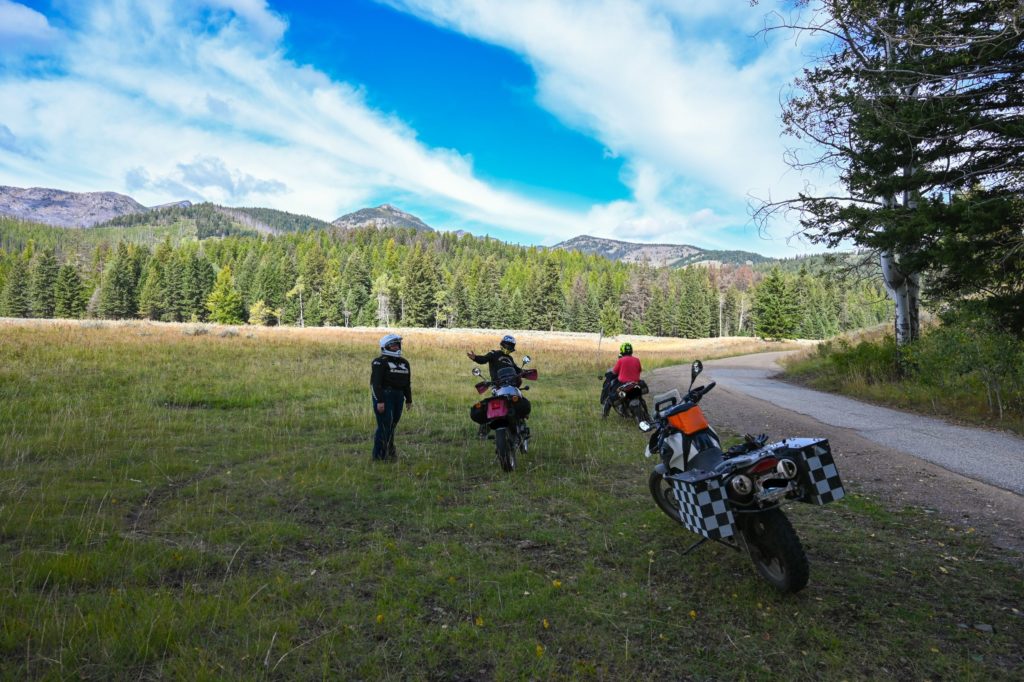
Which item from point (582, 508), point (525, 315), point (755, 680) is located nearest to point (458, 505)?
point (582, 508)

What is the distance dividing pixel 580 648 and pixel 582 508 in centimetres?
273

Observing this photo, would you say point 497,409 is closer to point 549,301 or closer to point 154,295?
point 549,301

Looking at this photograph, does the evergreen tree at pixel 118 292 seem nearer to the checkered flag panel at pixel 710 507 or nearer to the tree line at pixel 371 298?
the tree line at pixel 371 298

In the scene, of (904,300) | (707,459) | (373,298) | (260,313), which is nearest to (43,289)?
(260,313)

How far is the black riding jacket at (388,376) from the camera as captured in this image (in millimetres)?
7789

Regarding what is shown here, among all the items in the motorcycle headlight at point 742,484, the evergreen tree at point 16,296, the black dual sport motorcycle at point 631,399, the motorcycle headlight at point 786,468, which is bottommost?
the black dual sport motorcycle at point 631,399

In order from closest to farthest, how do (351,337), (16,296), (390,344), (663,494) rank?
(663,494)
(390,344)
(351,337)
(16,296)

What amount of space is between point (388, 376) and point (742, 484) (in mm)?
5504

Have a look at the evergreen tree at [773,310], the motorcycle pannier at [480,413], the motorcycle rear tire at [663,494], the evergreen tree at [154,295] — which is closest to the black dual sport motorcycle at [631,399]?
the motorcycle pannier at [480,413]

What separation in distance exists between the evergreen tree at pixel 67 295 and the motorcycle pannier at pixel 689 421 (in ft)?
318

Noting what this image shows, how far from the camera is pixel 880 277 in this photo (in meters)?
16.9

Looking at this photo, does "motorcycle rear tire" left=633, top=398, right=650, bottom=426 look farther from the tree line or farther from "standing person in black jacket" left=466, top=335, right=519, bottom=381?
the tree line

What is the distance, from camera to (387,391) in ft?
26.0

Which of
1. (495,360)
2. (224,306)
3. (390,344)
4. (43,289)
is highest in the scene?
(43,289)
